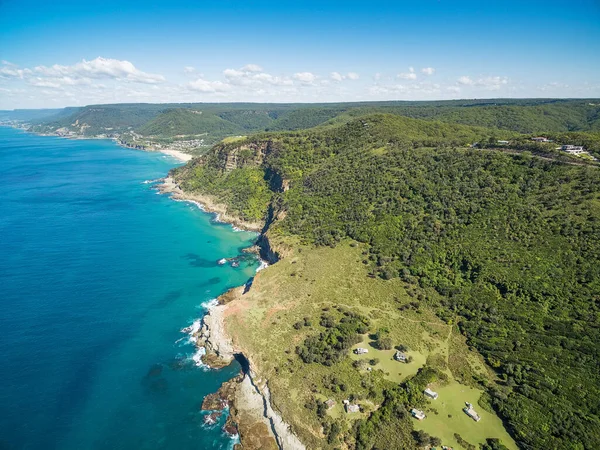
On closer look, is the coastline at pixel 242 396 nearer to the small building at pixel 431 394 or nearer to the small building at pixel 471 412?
the small building at pixel 431 394

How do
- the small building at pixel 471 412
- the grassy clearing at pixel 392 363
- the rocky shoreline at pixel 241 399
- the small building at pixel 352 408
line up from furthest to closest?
the grassy clearing at pixel 392 363 → the small building at pixel 352 408 → the rocky shoreline at pixel 241 399 → the small building at pixel 471 412

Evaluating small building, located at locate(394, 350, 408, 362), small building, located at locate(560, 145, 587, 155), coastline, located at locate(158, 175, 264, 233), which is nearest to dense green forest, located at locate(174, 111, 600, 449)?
coastline, located at locate(158, 175, 264, 233)

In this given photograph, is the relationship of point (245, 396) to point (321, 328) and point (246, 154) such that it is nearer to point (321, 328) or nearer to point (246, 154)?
point (321, 328)

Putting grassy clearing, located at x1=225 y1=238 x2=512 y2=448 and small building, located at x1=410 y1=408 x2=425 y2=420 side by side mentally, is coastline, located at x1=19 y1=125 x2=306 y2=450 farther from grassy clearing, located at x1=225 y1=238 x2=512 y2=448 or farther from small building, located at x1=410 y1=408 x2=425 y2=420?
small building, located at x1=410 y1=408 x2=425 y2=420

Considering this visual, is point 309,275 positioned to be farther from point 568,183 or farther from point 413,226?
point 568,183

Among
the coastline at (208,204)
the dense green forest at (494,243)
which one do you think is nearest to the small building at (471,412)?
the dense green forest at (494,243)
